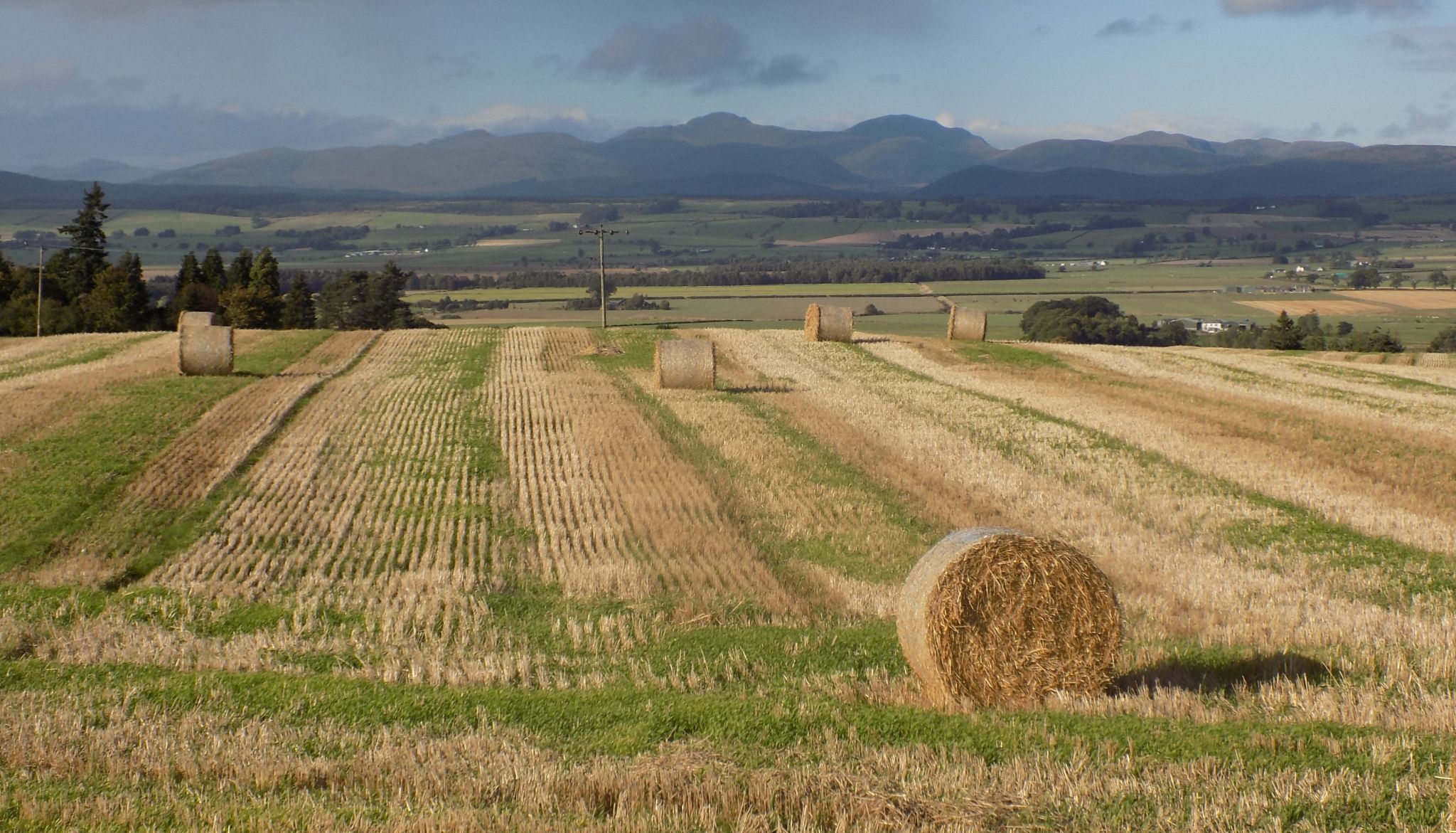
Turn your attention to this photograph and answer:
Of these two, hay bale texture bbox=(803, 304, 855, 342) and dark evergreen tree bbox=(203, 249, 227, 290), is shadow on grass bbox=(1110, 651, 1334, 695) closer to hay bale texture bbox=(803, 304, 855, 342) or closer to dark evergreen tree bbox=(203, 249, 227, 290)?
hay bale texture bbox=(803, 304, 855, 342)

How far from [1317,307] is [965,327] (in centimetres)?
4405

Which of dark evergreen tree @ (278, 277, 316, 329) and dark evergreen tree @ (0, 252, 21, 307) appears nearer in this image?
dark evergreen tree @ (0, 252, 21, 307)

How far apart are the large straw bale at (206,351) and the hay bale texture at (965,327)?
27.6 m

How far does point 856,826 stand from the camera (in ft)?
28.4

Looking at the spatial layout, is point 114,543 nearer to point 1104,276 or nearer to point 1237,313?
point 1237,313

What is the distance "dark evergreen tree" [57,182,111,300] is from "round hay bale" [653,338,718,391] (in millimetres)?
57175

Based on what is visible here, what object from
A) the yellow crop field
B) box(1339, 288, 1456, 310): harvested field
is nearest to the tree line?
the yellow crop field

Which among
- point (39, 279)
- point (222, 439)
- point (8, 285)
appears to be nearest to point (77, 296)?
point (8, 285)

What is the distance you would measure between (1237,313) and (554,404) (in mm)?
64542

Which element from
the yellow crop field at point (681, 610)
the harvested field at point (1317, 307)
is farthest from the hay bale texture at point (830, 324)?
the harvested field at point (1317, 307)

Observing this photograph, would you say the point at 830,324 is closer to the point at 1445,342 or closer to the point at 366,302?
the point at 1445,342

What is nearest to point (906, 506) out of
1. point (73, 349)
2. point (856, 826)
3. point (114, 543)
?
point (114, 543)

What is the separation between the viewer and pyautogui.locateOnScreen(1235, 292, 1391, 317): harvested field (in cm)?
8319

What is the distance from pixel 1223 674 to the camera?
12.6 meters
